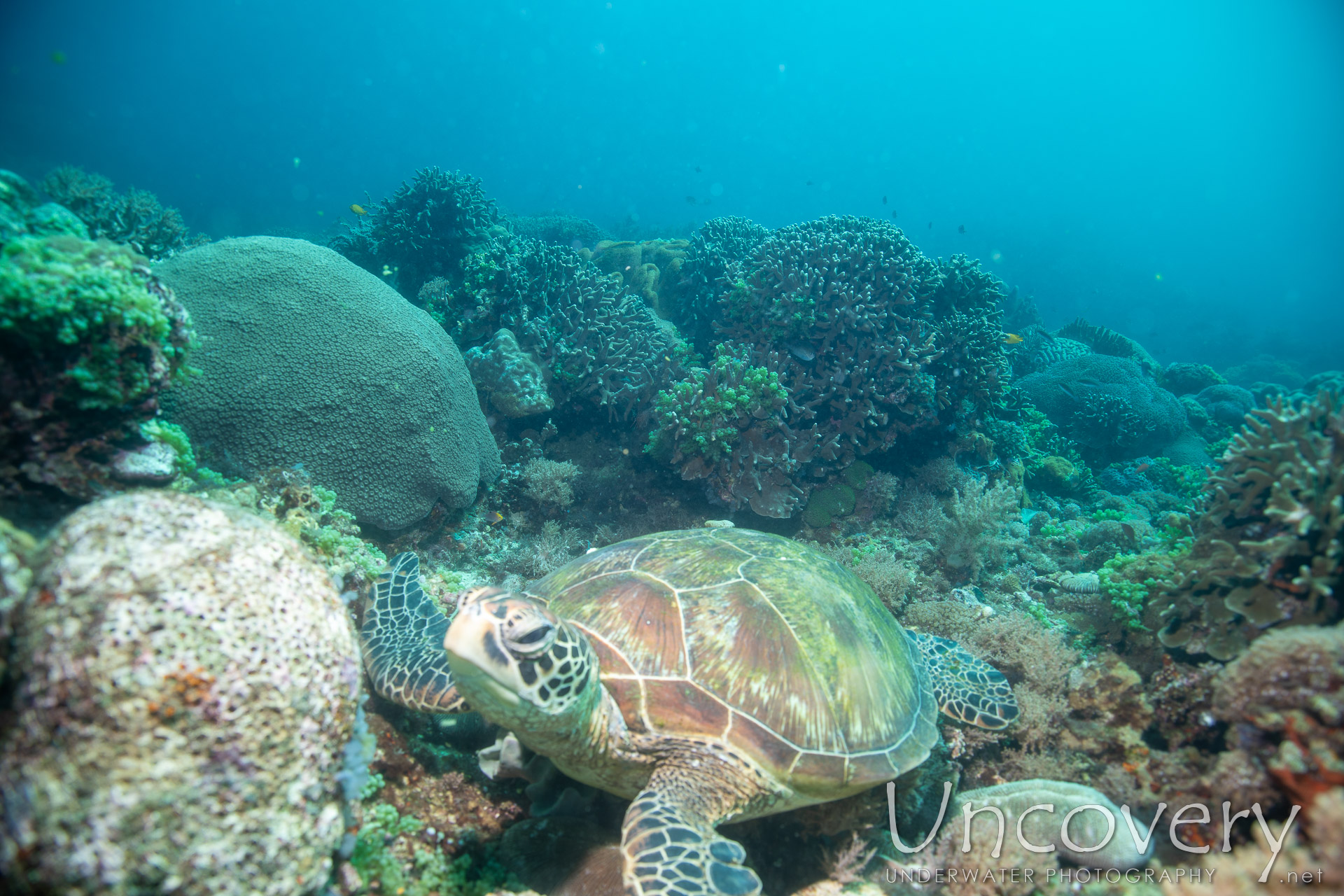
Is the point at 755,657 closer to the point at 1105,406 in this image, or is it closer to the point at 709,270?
the point at 709,270

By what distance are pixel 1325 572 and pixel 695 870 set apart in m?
3.22

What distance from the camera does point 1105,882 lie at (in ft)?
7.43

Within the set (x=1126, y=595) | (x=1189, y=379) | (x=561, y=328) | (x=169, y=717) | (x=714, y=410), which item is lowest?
(x=169, y=717)

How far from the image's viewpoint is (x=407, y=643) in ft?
9.79

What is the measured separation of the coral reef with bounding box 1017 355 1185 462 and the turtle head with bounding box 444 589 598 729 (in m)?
11.2

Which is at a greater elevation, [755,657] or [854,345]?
[854,345]

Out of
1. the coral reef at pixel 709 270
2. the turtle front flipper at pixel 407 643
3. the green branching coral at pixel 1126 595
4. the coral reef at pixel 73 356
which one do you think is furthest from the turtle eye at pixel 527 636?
Result: the coral reef at pixel 709 270

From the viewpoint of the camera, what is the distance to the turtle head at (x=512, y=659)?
196 cm

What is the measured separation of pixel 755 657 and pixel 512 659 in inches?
50.7

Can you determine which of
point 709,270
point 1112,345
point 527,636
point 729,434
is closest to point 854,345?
point 729,434

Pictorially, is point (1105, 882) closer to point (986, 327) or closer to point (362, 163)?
point (986, 327)

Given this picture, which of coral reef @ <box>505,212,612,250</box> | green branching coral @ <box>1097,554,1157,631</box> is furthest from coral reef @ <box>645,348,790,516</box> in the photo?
coral reef @ <box>505,212,612,250</box>

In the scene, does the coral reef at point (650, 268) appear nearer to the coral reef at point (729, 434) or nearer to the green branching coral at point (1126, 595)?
the coral reef at point (729, 434)

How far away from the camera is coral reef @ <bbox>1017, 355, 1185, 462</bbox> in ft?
33.8
